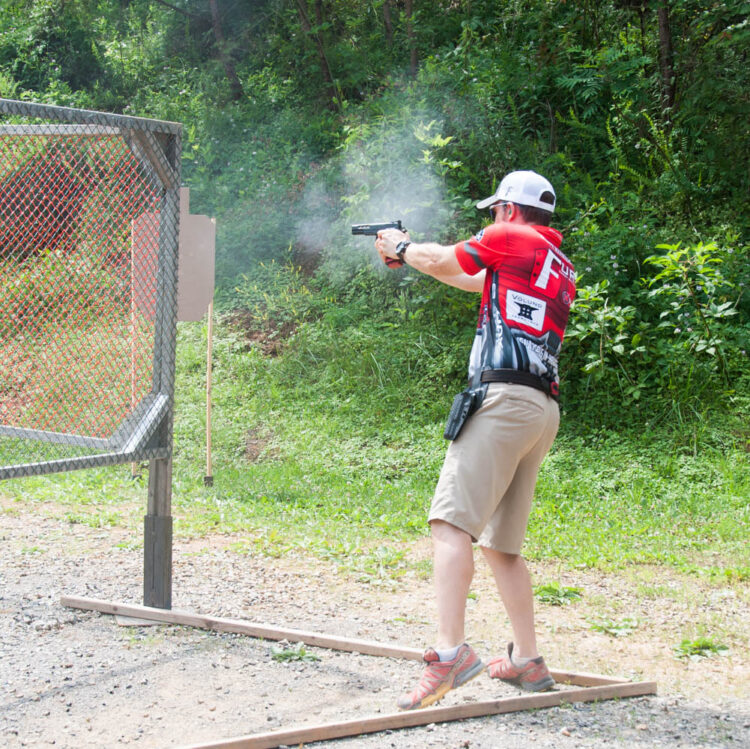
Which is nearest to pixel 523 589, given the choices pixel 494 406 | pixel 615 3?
pixel 494 406

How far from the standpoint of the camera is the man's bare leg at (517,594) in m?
3.31

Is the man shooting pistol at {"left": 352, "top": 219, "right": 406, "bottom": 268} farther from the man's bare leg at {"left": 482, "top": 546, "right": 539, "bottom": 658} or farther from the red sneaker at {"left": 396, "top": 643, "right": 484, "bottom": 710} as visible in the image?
the red sneaker at {"left": 396, "top": 643, "right": 484, "bottom": 710}

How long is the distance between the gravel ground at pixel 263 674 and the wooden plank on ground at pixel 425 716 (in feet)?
0.11

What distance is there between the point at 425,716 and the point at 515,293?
159 cm

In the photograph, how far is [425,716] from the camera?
3033 mm

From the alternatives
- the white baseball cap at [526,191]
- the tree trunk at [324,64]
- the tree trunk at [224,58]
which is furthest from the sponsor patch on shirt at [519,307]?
the tree trunk at [224,58]

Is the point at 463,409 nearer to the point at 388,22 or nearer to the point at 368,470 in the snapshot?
the point at 368,470

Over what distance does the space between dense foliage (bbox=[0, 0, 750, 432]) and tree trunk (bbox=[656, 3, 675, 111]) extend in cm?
3

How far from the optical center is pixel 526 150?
10742 mm

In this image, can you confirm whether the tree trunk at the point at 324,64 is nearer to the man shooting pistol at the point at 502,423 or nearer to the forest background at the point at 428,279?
the forest background at the point at 428,279

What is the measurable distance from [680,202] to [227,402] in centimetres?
574

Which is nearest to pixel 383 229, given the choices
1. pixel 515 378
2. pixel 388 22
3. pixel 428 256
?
pixel 428 256

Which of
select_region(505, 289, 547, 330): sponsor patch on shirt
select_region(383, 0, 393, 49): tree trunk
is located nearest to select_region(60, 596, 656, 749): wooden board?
select_region(505, 289, 547, 330): sponsor patch on shirt

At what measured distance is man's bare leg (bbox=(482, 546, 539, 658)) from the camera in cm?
331
